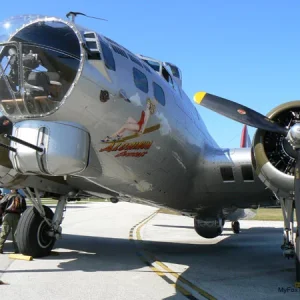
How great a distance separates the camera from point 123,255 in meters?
9.39

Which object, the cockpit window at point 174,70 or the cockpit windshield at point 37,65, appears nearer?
the cockpit windshield at point 37,65

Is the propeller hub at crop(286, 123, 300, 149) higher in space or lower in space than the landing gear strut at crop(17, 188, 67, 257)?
higher

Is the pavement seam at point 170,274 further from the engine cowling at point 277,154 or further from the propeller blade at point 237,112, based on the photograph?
the propeller blade at point 237,112

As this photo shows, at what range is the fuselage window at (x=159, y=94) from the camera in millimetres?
6931

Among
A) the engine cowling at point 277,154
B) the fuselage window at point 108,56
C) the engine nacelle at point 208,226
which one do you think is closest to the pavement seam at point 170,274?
the engine cowling at point 277,154

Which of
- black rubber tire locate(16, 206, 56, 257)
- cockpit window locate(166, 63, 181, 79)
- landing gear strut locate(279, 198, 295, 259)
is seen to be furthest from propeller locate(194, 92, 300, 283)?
black rubber tire locate(16, 206, 56, 257)

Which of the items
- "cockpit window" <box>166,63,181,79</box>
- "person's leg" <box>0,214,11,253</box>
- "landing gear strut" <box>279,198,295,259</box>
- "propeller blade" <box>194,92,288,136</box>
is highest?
"cockpit window" <box>166,63,181,79</box>

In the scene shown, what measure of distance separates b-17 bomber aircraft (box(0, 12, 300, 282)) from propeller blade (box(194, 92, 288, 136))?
16mm

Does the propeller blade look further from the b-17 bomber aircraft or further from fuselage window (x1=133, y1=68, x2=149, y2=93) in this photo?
fuselage window (x1=133, y1=68, x2=149, y2=93)

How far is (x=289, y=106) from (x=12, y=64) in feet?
14.2

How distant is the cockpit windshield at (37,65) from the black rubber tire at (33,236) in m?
3.75

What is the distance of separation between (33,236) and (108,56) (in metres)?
4.63

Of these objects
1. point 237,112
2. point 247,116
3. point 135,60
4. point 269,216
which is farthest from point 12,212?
point 269,216

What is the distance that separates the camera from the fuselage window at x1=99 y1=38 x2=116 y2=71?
5605 mm
